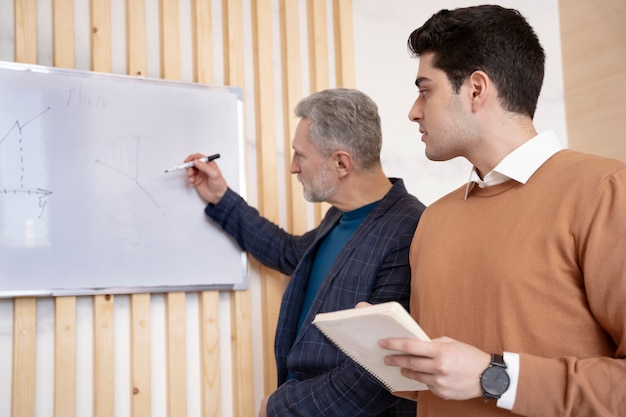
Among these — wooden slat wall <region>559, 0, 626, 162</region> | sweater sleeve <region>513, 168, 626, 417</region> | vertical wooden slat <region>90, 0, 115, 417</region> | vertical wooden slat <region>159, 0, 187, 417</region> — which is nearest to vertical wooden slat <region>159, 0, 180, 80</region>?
vertical wooden slat <region>159, 0, 187, 417</region>

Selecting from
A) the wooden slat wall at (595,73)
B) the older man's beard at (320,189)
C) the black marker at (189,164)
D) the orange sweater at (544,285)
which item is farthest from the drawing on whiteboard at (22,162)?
the wooden slat wall at (595,73)

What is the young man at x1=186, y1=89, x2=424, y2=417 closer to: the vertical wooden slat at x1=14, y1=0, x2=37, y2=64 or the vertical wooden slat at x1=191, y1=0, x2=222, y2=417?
the vertical wooden slat at x1=191, y1=0, x2=222, y2=417

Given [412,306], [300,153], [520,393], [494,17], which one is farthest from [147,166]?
[520,393]

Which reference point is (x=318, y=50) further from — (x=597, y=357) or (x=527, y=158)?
(x=597, y=357)

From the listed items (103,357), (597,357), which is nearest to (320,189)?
(103,357)

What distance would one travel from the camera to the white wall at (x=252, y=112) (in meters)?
2.01

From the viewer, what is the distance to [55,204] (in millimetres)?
1999

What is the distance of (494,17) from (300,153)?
853mm

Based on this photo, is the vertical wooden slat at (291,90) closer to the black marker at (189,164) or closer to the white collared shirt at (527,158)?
the black marker at (189,164)

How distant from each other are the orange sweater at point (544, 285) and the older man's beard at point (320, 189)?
666 mm

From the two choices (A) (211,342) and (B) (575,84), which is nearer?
(A) (211,342)

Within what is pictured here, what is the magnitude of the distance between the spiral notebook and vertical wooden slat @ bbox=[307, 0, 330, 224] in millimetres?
1184

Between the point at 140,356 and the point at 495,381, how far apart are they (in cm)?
125

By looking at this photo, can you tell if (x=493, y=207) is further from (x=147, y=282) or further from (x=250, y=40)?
(x=250, y=40)
